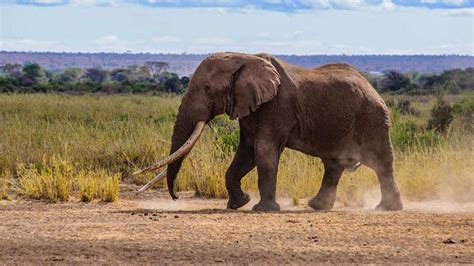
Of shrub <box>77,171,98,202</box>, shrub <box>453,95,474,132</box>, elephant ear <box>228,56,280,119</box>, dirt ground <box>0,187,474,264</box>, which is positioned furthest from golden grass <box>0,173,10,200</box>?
shrub <box>453,95,474,132</box>

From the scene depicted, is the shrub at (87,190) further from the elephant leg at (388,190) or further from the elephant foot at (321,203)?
the elephant leg at (388,190)

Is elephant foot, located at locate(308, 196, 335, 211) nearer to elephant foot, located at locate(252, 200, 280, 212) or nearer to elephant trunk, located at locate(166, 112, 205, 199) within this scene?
elephant foot, located at locate(252, 200, 280, 212)

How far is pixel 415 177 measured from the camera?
54.5 ft

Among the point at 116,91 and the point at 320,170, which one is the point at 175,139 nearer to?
the point at 320,170

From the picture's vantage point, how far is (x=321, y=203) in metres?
15.0

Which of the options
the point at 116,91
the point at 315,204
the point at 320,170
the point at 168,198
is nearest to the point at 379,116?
the point at 315,204

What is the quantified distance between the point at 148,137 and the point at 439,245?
951cm

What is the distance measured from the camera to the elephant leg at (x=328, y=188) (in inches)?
591

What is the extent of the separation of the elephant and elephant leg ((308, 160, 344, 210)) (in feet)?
0.04

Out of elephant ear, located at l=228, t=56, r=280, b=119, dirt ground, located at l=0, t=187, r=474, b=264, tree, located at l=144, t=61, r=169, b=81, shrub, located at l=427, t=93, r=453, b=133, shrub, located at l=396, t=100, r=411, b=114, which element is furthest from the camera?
tree, located at l=144, t=61, r=169, b=81

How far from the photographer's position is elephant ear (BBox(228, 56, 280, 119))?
14016 millimetres

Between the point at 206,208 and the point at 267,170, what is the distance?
1.29 metres

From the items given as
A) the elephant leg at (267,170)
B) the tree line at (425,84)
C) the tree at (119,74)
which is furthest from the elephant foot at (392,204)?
the tree at (119,74)

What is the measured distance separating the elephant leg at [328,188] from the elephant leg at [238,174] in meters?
0.98
